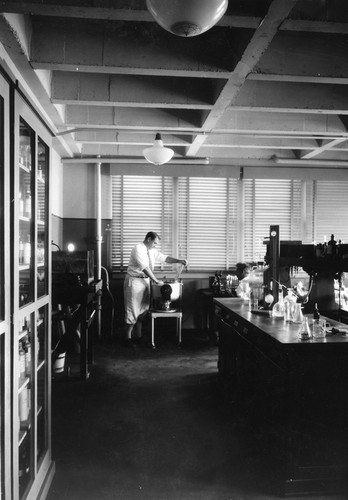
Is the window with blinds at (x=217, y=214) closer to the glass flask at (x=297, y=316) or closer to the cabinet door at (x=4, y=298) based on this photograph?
the glass flask at (x=297, y=316)

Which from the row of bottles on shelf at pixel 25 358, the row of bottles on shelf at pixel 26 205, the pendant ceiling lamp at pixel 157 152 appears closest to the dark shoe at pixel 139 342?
the pendant ceiling lamp at pixel 157 152

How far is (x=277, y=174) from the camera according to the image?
7750 mm

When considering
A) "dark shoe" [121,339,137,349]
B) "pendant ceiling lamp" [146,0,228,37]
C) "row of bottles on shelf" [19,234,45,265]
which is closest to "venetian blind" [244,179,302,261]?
"dark shoe" [121,339,137,349]

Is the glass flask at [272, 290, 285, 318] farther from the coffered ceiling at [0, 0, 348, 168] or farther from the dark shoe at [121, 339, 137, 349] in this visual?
the dark shoe at [121, 339, 137, 349]

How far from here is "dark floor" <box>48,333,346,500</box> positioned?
2.76 meters

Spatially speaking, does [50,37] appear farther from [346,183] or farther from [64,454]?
[346,183]

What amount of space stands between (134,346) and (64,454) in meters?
3.44

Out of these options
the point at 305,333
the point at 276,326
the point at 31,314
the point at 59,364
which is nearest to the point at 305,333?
the point at 305,333

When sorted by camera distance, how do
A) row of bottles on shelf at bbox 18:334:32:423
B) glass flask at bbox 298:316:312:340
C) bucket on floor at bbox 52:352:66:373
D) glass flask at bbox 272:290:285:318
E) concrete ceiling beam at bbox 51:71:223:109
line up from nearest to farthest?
row of bottles on shelf at bbox 18:334:32:423 → glass flask at bbox 298:316:312:340 → glass flask at bbox 272:290:285:318 → concrete ceiling beam at bbox 51:71:223:109 → bucket on floor at bbox 52:352:66:373

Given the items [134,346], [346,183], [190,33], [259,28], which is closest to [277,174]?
[346,183]

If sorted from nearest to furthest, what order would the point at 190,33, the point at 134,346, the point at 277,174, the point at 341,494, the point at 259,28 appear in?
the point at 190,33 < the point at 341,494 < the point at 259,28 < the point at 134,346 < the point at 277,174

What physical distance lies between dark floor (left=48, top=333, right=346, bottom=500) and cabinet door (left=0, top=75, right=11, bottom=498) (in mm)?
902

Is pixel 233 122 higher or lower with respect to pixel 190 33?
higher

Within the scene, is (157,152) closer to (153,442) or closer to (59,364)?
(59,364)
